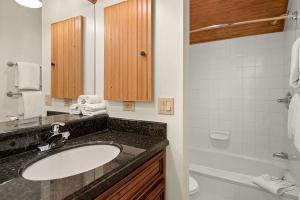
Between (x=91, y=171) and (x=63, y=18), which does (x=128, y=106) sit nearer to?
(x=91, y=171)

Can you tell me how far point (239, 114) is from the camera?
2.52m

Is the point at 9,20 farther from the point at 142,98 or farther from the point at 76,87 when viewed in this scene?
the point at 142,98

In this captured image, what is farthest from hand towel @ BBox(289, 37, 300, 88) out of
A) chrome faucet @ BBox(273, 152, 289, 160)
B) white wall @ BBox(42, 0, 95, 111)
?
white wall @ BBox(42, 0, 95, 111)

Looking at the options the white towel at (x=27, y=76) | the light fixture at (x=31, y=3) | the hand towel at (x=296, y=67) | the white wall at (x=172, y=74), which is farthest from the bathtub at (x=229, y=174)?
the light fixture at (x=31, y=3)

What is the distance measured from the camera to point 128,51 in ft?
4.30

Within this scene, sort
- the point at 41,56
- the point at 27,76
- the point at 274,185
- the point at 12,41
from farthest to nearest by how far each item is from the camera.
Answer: the point at 274,185, the point at 41,56, the point at 27,76, the point at 12,41

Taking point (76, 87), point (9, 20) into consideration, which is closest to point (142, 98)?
point (76, 87)

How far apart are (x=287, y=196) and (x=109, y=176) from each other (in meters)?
1.85

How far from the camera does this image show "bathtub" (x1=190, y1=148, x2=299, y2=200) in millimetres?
2008

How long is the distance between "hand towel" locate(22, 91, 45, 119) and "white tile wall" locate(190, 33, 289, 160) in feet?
7.40

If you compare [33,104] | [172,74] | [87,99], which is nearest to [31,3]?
[33,104]

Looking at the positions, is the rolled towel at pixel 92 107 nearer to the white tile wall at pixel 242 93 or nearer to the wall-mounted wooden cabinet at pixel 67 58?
the wall-mounted wooden cabinet at pixel 67 58

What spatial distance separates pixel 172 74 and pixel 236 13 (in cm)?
139

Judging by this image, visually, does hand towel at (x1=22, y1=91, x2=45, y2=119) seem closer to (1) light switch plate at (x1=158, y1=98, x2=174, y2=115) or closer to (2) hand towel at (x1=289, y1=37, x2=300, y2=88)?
(1) light switch plate at (x1=158, y1=98, x2=174, y2=115)
